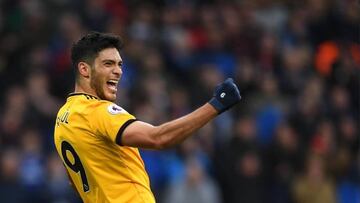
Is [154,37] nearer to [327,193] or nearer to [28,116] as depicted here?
[28,116]

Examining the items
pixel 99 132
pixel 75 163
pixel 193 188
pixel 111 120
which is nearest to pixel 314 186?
pixel 193 188

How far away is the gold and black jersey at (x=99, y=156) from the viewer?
258 inches

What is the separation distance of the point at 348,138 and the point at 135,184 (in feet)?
23.8

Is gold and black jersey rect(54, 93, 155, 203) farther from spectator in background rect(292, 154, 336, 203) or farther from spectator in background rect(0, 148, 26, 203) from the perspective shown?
spectator in background rect(292, 154, 336, 203)

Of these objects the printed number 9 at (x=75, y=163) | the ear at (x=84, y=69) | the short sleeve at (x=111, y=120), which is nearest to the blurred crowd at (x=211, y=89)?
the printed number 9 at (x=75, y=163)

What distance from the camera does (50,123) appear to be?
13383 mm

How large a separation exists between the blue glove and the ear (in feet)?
3.30

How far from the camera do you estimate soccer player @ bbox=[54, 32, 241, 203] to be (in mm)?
6480

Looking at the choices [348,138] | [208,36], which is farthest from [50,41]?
[348,138]

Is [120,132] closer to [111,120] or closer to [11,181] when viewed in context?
[111,120]

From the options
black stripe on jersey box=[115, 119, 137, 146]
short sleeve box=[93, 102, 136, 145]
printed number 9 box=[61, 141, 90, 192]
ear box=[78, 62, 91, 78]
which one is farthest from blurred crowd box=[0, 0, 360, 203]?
black stripe on jersey box=[115, 119, 137, 146]

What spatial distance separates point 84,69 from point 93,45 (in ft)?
0.57

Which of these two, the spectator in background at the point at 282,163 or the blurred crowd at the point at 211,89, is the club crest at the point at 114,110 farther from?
the spectator in background at the point at 282,163

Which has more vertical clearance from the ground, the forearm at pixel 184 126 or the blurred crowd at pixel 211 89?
the forearm at pixel 184 126
